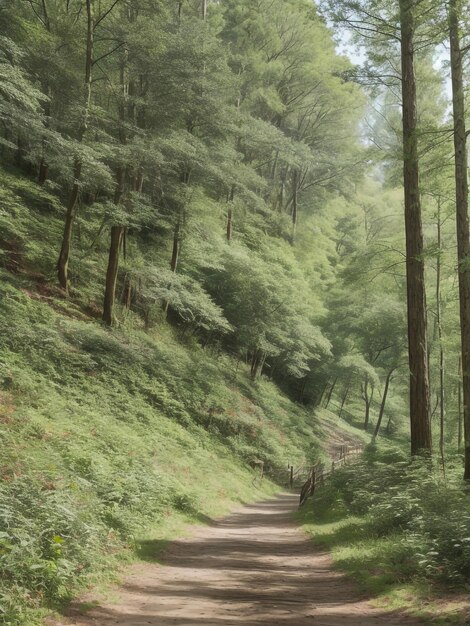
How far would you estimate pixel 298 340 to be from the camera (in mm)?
25391

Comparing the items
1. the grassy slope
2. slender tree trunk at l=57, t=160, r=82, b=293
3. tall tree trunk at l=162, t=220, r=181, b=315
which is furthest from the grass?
tall tree trunk at l=162, t=220, r=181, b=315

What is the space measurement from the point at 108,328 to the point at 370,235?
31.5 metres

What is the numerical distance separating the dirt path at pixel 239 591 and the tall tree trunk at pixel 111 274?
10105mm

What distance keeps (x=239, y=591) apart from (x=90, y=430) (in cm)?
631

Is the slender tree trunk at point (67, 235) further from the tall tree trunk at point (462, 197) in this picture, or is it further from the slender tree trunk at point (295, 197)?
the slender tree trunk at point (295, 197)

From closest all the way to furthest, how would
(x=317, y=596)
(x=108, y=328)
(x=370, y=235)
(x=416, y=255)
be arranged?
(x=317, y=596), (x=416, y=255), (x=108, y=328), (x=370, y=235)

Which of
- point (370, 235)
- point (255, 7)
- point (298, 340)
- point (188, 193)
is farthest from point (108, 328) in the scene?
point (370, 235)

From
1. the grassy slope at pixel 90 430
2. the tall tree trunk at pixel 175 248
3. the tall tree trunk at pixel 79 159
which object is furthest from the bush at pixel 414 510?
the tall tree trunk at pixel 79 159

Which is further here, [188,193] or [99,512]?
[188,193]

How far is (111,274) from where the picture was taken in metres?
17.4

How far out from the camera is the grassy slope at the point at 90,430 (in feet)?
18.0

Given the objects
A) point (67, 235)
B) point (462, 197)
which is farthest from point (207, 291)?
point (462, 197)

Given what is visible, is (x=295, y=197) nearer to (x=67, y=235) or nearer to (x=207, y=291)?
(x=207, y=291)

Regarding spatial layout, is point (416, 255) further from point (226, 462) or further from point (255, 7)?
point (255, 7)
